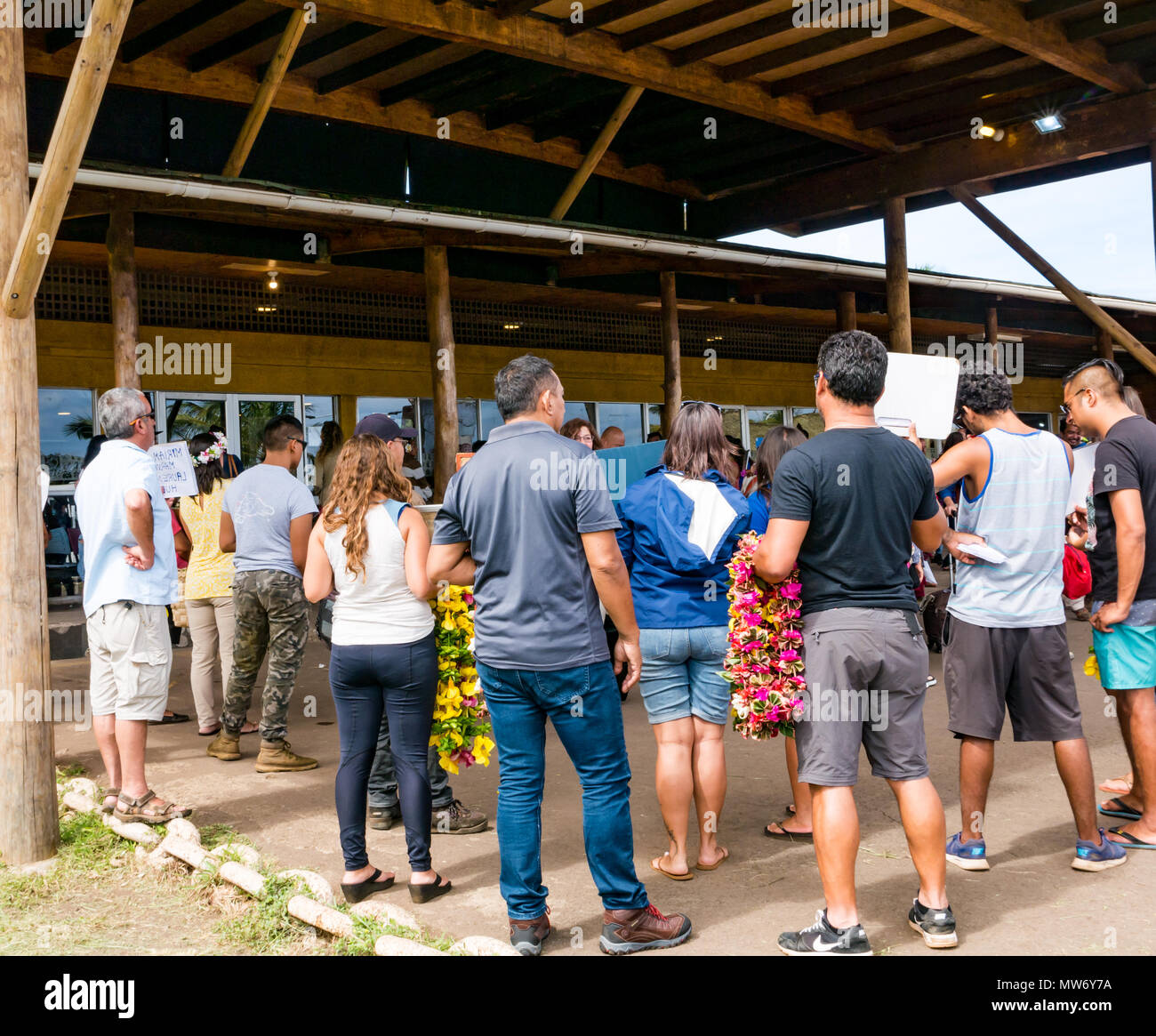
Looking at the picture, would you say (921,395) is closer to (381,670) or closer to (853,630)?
(853,630)

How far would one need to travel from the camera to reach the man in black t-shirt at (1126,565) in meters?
4.31

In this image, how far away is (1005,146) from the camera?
411 inches

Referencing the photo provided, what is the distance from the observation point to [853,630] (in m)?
3.39

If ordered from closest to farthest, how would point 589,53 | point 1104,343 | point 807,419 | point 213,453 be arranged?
point 213,453, point 589,53, point 1104,343, point 807,419

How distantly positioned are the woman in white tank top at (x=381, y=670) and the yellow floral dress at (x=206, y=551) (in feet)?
8.66

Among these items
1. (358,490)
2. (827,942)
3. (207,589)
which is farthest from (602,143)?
(827,942)

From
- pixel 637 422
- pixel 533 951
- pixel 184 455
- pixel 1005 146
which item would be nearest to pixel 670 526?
pixel 533 951

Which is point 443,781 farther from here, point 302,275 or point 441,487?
point 302,275

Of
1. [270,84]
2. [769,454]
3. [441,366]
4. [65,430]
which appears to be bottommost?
[769,454]

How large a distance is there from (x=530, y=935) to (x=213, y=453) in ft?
14.5

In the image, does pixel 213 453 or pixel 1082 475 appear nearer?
pixel 1082 475

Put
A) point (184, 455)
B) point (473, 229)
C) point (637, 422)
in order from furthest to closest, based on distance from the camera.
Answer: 1. point (637, 422)
2. point (473, 229)
3. point (184, 455)
